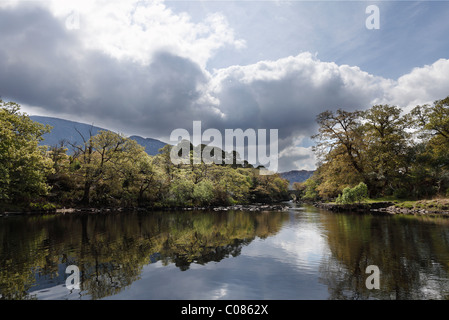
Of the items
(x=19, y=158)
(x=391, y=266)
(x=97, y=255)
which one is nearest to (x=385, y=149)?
(x=391, y=266)

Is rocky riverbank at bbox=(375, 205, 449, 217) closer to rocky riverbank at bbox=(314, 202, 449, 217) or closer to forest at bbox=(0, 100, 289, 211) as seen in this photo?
rocky riverbank at bbox=(314, 202, 449, 217)

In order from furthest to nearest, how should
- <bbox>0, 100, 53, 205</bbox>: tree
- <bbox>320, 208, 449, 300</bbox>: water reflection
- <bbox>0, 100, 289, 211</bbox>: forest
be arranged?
1. <bbox>0, 100, 289, 211</bbox>: forest
2. <bbox>0, 100, 53, 205</bbox>: tree
3. <bbox>320, 208, 449, 300</bbox>: water reflection

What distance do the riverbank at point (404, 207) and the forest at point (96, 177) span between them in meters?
30.0

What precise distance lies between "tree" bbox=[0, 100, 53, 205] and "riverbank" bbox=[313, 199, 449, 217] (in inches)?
1987

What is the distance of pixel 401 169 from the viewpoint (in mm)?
49125

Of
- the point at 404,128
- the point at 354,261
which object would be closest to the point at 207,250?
the point at 354,261

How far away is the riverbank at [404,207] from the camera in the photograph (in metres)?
36.3

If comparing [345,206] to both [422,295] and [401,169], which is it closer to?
[401,169]

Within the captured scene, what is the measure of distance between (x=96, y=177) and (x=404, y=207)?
5550 centimetres

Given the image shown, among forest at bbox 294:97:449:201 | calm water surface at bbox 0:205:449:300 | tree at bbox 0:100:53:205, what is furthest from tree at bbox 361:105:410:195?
tree at bbox 0:100:53:205

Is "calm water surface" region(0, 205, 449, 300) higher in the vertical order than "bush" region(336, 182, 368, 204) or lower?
lower

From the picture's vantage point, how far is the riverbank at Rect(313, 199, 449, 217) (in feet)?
119

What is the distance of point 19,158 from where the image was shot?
32281mm
